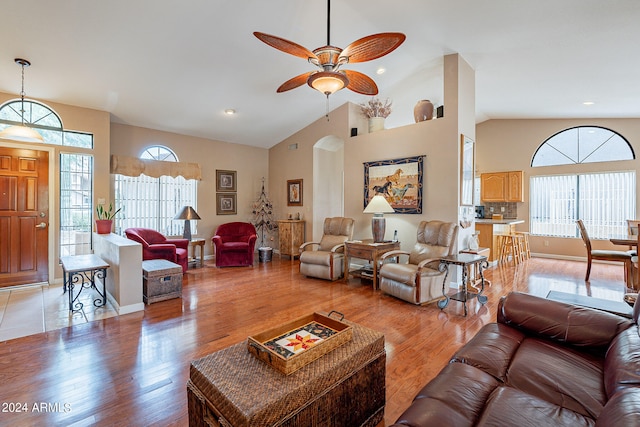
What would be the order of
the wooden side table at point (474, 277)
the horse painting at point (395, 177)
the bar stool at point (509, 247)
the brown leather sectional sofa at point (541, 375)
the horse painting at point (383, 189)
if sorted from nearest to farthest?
the brown leather sectional sofa at point (541, 375) → the wooden side table at point (474, 277) → the horse painting at point (395, 177) → the horse painting at point (383, 189) → the bar stool at point (509, 247)

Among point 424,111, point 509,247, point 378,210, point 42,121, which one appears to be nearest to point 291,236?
point 378,210

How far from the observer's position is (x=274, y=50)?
4.05 meters

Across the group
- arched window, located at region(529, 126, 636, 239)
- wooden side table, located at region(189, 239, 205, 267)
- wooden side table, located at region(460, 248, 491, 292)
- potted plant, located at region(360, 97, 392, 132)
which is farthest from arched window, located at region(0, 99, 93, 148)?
arched window, located at region(529, 126, 636, 239)

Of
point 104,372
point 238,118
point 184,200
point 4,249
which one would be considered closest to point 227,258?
point 184,200

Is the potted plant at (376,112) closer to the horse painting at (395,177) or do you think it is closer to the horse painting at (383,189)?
the horse painting at (395,177)

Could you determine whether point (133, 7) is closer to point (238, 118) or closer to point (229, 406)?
point (238, 118)

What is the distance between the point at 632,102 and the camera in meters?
5.10

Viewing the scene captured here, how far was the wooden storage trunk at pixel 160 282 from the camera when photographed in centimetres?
369

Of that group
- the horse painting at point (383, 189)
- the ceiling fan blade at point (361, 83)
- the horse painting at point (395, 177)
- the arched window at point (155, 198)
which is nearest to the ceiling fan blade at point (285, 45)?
the ceiling fan blade at point (361, 83)

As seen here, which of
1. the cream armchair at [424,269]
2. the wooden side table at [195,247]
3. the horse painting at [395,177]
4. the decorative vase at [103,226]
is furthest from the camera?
the wooden side table at [195,247]

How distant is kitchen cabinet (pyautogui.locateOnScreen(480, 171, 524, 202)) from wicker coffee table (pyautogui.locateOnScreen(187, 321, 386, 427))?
719 cm

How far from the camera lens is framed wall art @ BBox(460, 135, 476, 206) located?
441 cm

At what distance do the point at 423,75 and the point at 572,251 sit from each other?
5513mm

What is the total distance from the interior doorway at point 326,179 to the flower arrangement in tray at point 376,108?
934mm
